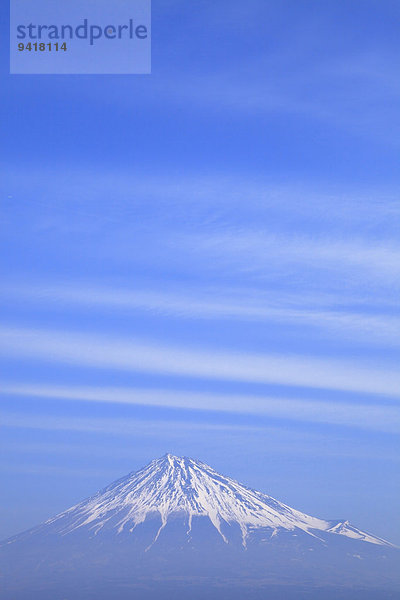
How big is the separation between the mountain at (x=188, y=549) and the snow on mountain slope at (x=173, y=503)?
0.36ft

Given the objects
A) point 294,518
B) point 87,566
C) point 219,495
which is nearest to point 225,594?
point 87,566

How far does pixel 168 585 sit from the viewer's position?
2835 inches

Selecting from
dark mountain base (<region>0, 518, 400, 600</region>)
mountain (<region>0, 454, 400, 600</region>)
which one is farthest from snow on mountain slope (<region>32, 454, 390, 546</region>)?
dark mountain base (<region>0, 518, 400, 600</region>)

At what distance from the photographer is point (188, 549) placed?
266ft

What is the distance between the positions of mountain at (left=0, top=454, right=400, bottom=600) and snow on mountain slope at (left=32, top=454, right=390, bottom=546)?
4.4 inches

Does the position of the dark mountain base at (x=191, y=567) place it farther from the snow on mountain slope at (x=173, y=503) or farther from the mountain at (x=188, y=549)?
the snow on mountain slope at (x=173, y=503)

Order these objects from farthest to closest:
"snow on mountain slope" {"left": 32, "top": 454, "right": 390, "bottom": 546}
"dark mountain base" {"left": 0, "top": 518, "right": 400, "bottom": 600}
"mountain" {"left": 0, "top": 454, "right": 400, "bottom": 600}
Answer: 1. "snow on mountain slope" {"left": 32, "top": 454, "right": 390, "bottom": 546}
2. "mountain" {"left": 0, "top": 454, "right": 400, "bottom": 600}
3. "dark mountain base" {"left": 0, "top": 518, "right": 400, "bottom": 600}

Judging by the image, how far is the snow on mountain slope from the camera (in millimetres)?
85250

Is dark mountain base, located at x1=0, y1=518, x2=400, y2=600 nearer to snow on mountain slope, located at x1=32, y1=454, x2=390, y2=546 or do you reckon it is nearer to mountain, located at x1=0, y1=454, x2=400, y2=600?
mountain, located at x1=0, y1=454, x2=400, y2=600

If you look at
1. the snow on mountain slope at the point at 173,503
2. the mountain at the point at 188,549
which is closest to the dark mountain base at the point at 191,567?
the mountain at the point at 188,549

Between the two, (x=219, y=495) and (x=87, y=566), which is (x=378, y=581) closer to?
(x=219, y=495)

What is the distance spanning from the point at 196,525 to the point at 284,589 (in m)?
15.6

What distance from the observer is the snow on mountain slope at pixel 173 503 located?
85250 millimetres

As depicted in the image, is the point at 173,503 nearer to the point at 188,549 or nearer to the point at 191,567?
the point at 188,549
